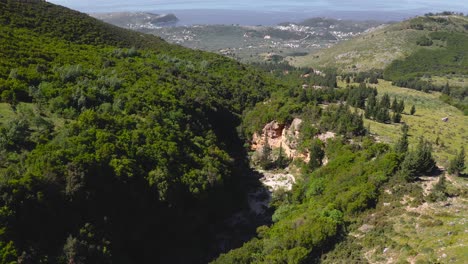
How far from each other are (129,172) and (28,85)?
14.8m

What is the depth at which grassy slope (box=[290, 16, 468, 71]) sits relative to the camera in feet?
468

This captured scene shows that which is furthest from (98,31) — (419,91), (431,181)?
(419,91)

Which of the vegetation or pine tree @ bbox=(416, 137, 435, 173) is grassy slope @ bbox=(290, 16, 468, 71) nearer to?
the vegetation

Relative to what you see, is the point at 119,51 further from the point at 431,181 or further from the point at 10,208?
the point at 431,181

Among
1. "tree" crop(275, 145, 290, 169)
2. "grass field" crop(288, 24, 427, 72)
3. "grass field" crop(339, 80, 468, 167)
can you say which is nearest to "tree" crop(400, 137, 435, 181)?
"grass field" crop(339, 80, 468, 167)

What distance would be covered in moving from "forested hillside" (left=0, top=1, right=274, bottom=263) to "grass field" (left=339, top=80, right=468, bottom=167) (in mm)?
20341

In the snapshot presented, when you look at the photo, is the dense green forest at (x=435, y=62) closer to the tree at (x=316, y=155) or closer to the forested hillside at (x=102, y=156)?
the tree at (x=316, y=155)

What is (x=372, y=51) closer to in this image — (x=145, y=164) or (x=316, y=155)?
(x=316, y=155)

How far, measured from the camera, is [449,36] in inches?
6053

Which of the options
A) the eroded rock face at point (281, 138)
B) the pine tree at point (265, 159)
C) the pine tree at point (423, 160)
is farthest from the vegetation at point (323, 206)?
the pine tree at point (265, 159)

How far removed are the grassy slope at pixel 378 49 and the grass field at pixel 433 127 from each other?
64.8m

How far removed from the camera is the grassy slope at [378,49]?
142 metres

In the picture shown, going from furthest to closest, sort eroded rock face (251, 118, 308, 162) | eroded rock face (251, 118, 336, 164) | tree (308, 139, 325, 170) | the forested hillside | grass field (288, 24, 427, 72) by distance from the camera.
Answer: grass field (288, 24, 427, 72), eroded rock face (251, 118, 308, 162), eroded rock face (251, 118, 336, 164), tree (308, 139, 325, 170), the forested hillside

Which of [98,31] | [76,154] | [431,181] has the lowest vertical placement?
[431,181]
